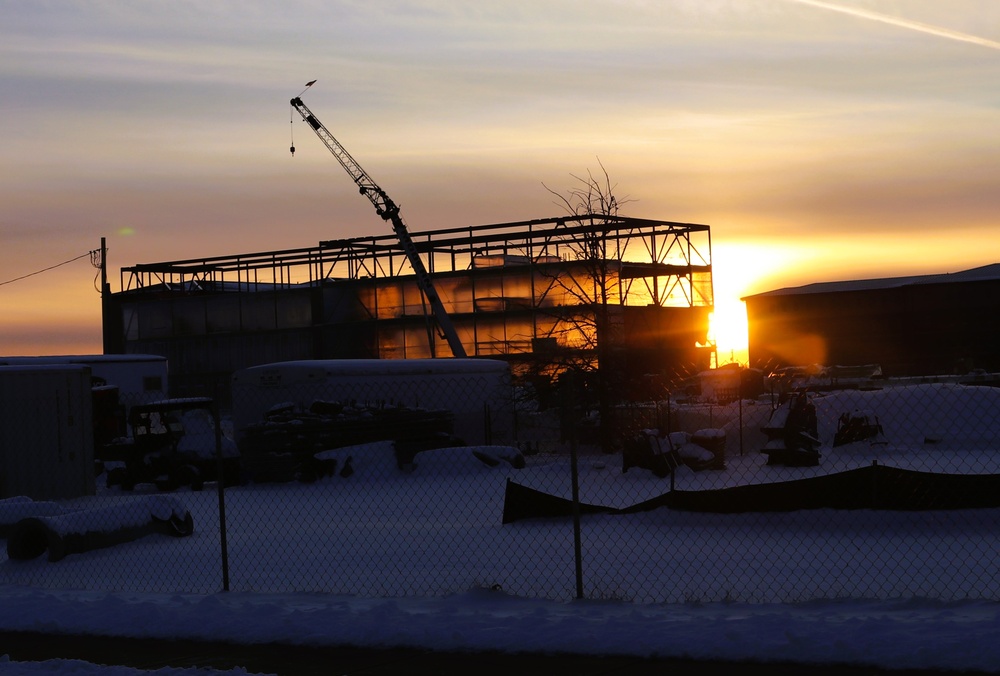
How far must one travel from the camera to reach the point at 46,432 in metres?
24.2

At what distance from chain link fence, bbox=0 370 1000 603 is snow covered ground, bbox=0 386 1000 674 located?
0.22 ft

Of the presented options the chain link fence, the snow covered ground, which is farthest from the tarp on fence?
the snow covered ground

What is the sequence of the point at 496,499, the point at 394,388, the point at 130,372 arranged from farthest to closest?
the point at 130,372 < the point at 394,388 < the point at 496,499

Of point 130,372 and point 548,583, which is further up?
point 130,372

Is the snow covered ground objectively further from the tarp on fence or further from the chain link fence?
the tarp on fence

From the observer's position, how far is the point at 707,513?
15945 millimetres

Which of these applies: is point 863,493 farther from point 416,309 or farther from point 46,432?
point 416,309

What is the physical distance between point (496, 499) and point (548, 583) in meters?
9.32

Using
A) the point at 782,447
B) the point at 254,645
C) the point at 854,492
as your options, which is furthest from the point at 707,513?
the point at 782,447

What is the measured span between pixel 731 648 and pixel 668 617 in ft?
3.45

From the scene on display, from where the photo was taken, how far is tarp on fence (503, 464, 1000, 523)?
48.6 ft

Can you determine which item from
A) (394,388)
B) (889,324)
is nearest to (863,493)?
(394,388)

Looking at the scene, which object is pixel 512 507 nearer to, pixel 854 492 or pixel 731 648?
pixel 854 492

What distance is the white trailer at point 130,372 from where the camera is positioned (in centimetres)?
4428
